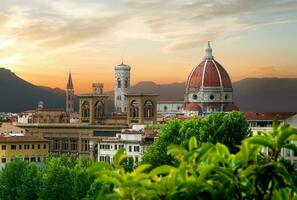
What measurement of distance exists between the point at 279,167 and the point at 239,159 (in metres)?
0.45

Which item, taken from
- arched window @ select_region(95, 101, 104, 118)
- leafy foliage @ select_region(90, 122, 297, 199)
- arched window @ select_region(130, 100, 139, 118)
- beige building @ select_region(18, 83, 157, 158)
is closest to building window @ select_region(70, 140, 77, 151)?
beige building @ select_region(18, 83, 157, 158)

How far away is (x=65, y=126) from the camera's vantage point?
113188 mm

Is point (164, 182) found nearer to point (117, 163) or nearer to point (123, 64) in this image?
point (117, 163)

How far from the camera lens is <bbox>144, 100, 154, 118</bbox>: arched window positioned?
115 metres

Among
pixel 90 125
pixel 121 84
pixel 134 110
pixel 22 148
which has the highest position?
pixel 121 84

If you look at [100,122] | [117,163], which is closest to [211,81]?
[100,122]

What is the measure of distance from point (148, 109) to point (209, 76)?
38.4 m

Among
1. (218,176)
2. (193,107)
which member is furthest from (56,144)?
(218,176)

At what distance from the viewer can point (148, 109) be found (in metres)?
116

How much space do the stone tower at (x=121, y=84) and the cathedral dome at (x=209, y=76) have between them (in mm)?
22297

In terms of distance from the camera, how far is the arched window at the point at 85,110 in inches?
4675

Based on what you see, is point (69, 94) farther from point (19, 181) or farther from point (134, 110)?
point (19, 181)

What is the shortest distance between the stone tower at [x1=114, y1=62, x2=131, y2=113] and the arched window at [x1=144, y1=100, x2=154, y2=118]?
58816mm

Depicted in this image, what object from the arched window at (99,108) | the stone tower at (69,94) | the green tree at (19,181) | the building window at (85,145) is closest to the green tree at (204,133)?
the green tree at (19,181)
